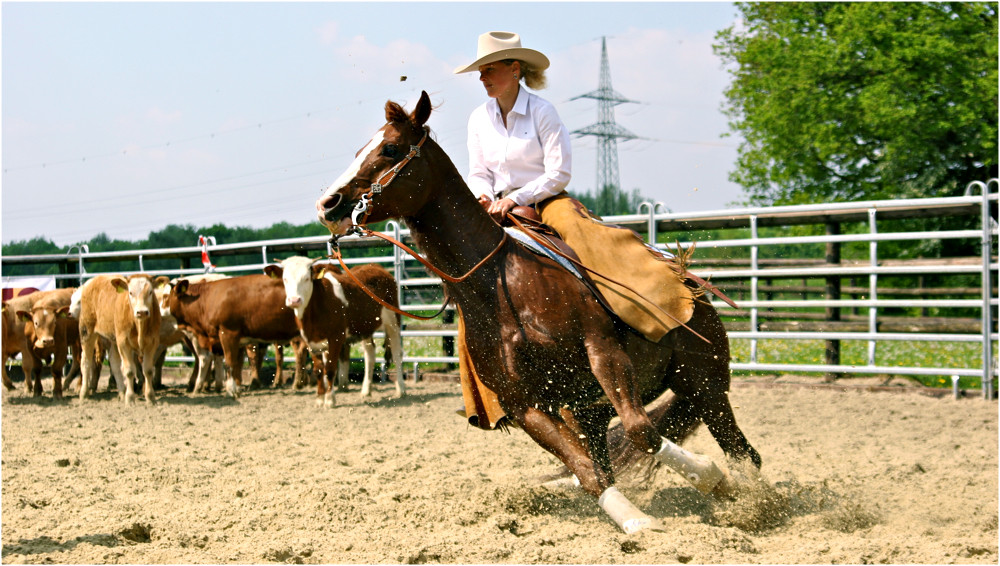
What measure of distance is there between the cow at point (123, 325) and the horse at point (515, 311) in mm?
6536

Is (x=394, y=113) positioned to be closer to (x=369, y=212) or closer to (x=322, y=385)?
(x=369, y=212)

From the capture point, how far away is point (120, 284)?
372 inches

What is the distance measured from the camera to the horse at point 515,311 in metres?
3.47

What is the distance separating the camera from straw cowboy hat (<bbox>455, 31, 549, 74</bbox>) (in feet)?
13.1

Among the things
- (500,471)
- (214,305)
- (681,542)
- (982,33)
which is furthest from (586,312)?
(982,33)

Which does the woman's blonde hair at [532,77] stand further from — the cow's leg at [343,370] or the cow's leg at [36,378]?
the cow's leg at [36,378]

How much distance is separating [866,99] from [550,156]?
16129mm

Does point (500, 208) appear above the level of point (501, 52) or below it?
below

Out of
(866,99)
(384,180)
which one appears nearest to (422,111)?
(384,180)

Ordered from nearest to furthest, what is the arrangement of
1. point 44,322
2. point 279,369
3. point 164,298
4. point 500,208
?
point 500,208 → point 44,322 → point 164,298 → point 279,369

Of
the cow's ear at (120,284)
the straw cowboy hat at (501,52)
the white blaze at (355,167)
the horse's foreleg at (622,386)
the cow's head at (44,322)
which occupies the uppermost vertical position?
the straw cowboy hat at (501,52)

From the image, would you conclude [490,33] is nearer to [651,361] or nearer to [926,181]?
[651,361]

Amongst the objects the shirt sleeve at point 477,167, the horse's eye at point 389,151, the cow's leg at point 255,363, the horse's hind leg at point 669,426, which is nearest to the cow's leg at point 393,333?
the cow's leg at point 255,363

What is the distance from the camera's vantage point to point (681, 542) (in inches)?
134
